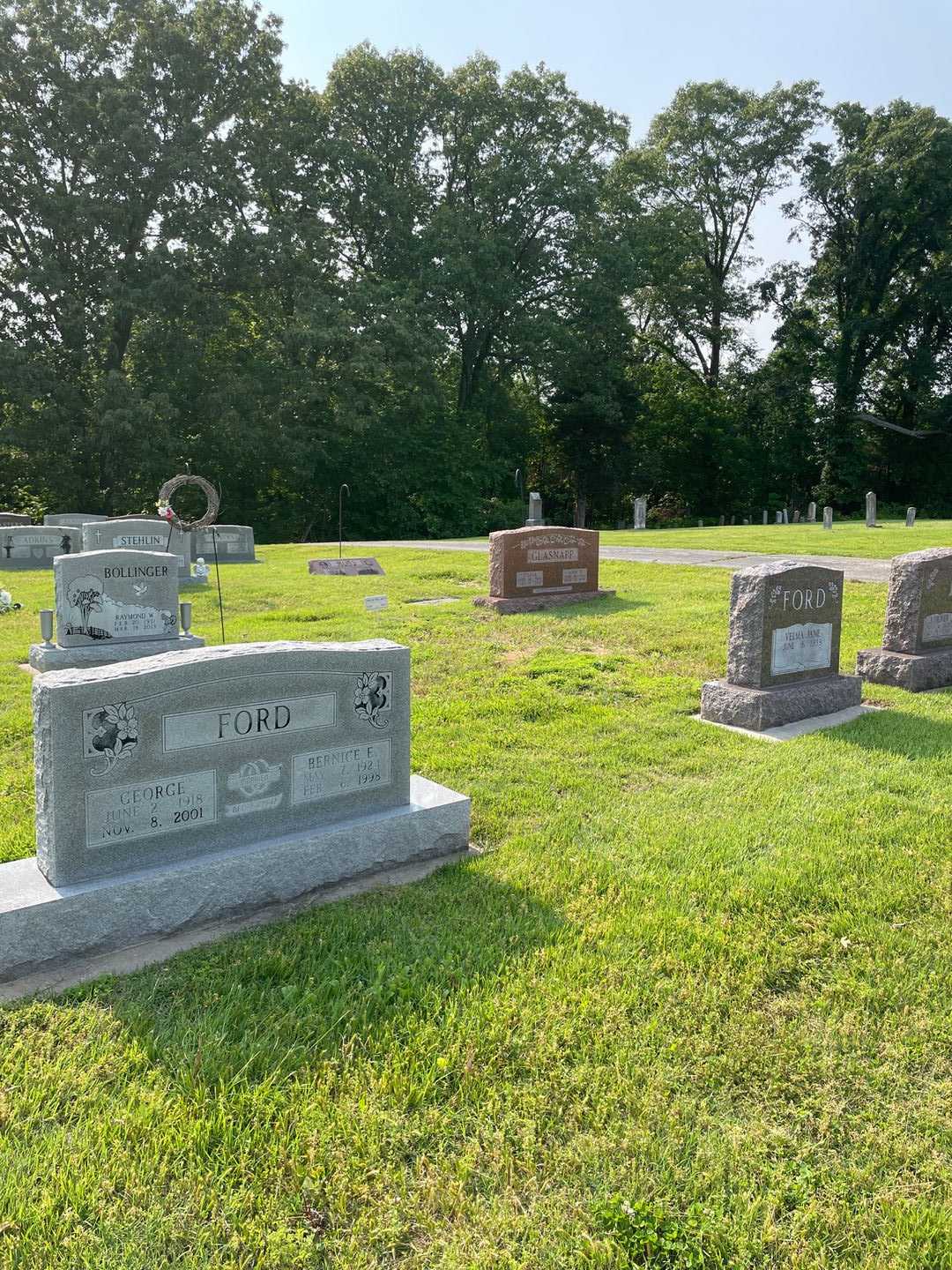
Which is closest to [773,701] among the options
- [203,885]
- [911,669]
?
[911,669]

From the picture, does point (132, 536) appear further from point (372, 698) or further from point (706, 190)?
point (706, 190)

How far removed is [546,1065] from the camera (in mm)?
2490

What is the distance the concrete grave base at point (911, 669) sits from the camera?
21.9ft

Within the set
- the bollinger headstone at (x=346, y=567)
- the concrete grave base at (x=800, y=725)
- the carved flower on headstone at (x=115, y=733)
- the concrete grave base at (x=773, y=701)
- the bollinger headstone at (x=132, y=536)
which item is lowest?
the concrete grave base at (x=800, y=725)

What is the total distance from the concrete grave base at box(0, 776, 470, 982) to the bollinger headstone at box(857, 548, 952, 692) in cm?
440

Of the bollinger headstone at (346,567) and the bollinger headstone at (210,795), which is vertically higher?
the bollinger headstone at (346,567)

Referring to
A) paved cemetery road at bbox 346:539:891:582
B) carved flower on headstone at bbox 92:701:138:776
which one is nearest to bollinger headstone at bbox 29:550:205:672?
carved flower on headstone at bbox 92:701:138:776

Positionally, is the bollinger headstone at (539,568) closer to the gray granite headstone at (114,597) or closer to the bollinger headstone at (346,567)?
the gray granite headstone at (114,597)

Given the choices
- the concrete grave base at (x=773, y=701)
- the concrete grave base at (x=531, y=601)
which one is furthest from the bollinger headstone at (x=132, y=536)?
the concrete grave base at (x=773, y=701)

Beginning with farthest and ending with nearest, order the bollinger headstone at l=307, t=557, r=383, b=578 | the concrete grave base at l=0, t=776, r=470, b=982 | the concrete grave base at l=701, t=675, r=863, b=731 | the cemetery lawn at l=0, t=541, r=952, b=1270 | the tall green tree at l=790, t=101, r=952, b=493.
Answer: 1. the tall green tree at l=790, t=101, r=952, b=493
2. the bollinger headstone at l=307, t=557, r=383, b=578
3. the concrete grave base at l=701, t=675, r=863, b=731
4. the concrete grave base at l=0, t=776, r=470, b=982
5. the cemetery lawn at l=0, t=541, r=952, b=1270

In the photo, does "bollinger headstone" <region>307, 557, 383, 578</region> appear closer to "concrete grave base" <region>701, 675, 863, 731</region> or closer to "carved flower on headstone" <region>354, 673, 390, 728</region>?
"concrete grave base" <region>701, 675, 863, 731</region>

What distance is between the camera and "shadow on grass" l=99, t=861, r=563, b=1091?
253cm

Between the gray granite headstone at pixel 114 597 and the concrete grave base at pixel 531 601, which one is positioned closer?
the gray granite headstone at pixel 114 597

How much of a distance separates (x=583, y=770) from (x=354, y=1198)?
3.08 m
